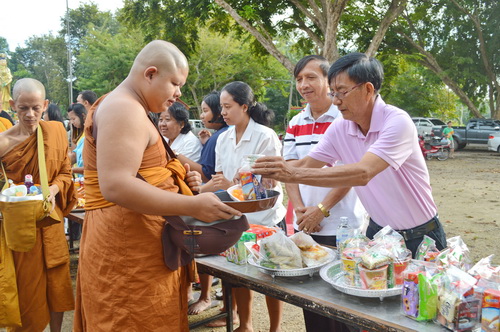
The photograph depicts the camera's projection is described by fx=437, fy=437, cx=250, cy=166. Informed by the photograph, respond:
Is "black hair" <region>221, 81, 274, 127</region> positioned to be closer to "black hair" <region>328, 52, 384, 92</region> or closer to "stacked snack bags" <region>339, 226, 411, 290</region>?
"black hair" <region>328, 52, 384, 92</region>

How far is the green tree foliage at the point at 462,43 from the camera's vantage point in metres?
18.7

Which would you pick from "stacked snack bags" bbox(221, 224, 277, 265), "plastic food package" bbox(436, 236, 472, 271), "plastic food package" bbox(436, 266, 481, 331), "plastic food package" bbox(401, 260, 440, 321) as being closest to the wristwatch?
"stacked snack bags" bbox(221, 224, 277, 265)

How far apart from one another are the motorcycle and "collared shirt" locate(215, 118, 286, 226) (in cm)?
1493

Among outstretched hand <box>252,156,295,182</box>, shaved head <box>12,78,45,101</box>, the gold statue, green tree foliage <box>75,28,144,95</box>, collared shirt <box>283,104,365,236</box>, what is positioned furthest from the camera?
green tree foliage <box>75,28,144,95</box>

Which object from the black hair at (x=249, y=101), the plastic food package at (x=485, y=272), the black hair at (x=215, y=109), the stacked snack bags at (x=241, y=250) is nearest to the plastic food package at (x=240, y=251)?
the stacked snack bags at (x=241, y=250)

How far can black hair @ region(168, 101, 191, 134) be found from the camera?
13.3 ft

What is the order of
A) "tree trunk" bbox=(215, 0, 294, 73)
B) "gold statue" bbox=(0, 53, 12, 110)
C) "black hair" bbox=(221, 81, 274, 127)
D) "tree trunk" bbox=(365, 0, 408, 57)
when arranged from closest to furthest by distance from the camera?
1. "black hair" bbox=(221, 81, 274, 127)
2. "gold statue" bbox=(0, 53, 12, 110)
3. "tree trunk" bbox=(215, 0, 294, 73)
4. "tree trunk" bbox=(365, 0, 408, 57)

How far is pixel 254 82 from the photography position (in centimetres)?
2591

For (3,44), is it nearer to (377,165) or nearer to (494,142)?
(494,142)

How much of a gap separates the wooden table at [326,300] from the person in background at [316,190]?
2.20ft

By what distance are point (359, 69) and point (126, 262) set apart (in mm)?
1407

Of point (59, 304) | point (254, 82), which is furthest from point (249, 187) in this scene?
point (254, 82)

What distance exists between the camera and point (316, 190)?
9.52 ft

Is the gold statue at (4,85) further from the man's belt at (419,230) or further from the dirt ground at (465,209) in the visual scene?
the man's belt at (419,230)
